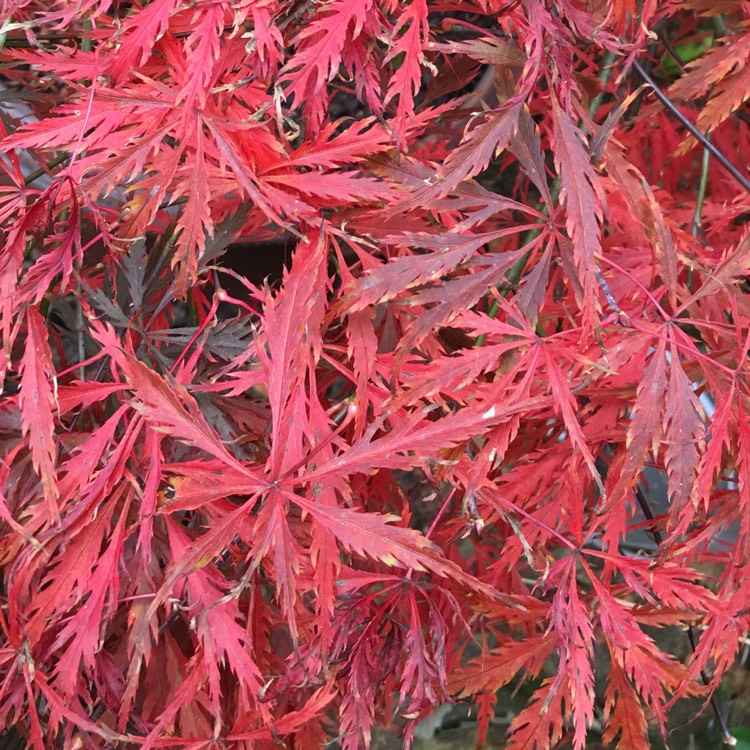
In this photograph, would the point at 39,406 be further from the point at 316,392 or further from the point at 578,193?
the point at 578,193

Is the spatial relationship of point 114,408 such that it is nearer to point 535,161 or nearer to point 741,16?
point 535,161

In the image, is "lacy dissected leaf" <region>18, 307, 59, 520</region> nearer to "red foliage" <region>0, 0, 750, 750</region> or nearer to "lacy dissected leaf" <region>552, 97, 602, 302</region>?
"red foliage" <region>0, 0, 750, 750</region>

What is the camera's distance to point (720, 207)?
86 cm

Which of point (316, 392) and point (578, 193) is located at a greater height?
point (578, 193)

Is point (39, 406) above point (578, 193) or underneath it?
underneath

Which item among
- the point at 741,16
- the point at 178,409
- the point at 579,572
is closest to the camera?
the point at 178,409

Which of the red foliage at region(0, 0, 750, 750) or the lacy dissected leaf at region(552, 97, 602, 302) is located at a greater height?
the lacy dissected leaf at region(552, 97, 602, 302)

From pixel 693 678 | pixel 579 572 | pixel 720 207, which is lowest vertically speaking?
pixel 579 572

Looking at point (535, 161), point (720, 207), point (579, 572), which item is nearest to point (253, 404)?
point (535, 161)

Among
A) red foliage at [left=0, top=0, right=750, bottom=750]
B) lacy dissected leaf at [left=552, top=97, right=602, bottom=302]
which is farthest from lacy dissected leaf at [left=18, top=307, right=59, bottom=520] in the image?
lacy dissected leaf at [left=552, top=97, right=602, bottom=302]

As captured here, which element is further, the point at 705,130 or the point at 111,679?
the point at 705,130

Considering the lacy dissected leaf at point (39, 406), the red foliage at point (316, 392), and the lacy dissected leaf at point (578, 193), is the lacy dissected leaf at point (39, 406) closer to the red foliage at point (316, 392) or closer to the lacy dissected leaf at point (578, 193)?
the red foliage at point (316, 392)

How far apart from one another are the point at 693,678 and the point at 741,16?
0.68 m

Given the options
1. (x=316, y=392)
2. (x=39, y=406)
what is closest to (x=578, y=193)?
(x=316, y=392)
